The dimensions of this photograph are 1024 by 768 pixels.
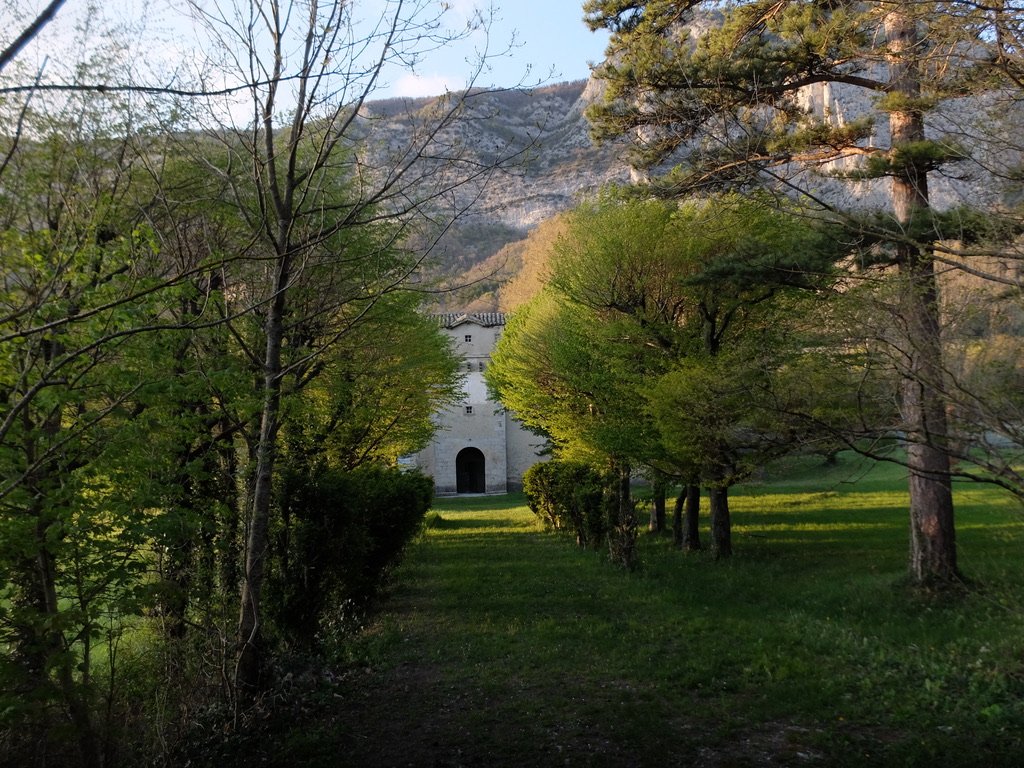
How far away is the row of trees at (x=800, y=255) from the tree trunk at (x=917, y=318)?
37 millimetres

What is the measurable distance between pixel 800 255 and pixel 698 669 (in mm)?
4839

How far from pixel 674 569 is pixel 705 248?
5.82 metres

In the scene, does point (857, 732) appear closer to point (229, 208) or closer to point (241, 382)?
point (241, 382)

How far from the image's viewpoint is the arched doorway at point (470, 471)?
146ft

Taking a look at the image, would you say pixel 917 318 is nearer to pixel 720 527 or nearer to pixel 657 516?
pixel 720 527

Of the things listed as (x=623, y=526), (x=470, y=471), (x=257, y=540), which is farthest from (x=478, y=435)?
(x=257, y=540)

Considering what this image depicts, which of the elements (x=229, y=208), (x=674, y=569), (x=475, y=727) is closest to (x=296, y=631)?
(x=475, y=727)

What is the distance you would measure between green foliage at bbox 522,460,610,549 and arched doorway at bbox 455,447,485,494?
22.5m

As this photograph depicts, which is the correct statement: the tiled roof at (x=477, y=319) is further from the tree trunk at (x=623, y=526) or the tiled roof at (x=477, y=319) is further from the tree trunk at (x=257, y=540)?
the tree trunk at (x=257, y=540)

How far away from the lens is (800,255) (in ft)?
27.4

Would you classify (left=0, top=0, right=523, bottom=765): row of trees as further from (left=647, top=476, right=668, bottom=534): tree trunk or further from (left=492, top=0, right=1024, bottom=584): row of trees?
(left=647, top=476, right=668, bottom=534): tree trunk

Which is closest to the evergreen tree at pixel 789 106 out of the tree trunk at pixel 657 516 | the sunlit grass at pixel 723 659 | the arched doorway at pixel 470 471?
the sunlit grass at pixel 723 659

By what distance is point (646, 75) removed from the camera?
29.2ft

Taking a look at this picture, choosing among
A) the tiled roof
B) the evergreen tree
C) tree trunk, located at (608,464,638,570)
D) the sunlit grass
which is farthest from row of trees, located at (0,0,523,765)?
the tiled roof
